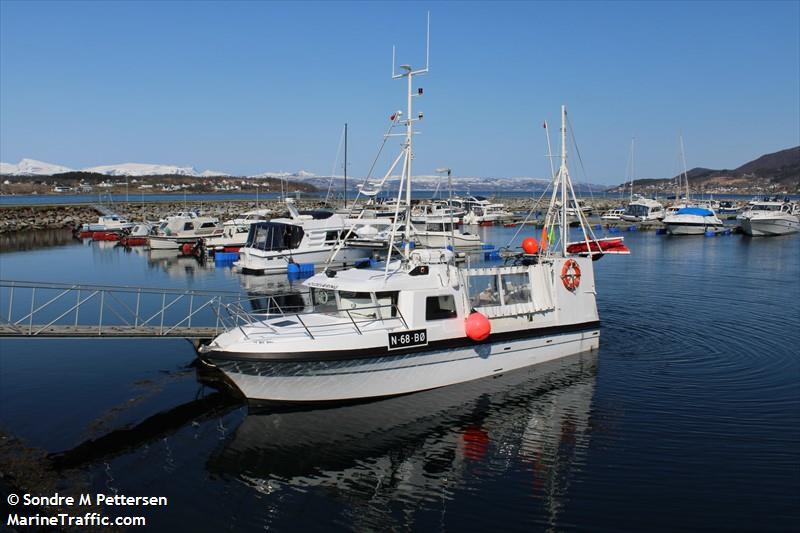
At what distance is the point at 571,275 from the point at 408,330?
7466 millimetres

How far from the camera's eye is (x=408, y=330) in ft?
56.8

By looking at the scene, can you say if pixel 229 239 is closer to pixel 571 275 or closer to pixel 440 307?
pixel 571 275

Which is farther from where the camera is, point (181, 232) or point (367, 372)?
point (181, 232)

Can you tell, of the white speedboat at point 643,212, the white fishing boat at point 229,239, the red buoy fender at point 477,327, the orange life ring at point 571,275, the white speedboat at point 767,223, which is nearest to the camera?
the red buoy fender at point 477,327

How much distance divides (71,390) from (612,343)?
1980 cm

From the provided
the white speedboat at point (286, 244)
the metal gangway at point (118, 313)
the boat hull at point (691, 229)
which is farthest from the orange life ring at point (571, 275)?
the boat hull at point (691, 229)

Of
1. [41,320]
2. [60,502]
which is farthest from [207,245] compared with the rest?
[60,502]

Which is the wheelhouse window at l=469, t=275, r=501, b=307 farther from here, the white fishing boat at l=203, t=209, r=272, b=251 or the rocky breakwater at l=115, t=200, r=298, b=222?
the rocky breakwater at l=115, t=200, r=298, b=222

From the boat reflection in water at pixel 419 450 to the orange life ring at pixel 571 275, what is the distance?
→ 3937mm

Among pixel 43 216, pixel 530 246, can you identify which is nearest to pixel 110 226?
pixel 43 216

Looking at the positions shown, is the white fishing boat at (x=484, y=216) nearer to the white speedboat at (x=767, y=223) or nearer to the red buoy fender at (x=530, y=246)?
the white speedboat at (x=767, y=223)

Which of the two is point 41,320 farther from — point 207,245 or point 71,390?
point 207,245

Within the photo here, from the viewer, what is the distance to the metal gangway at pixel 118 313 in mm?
17359

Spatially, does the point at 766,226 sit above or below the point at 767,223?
below
